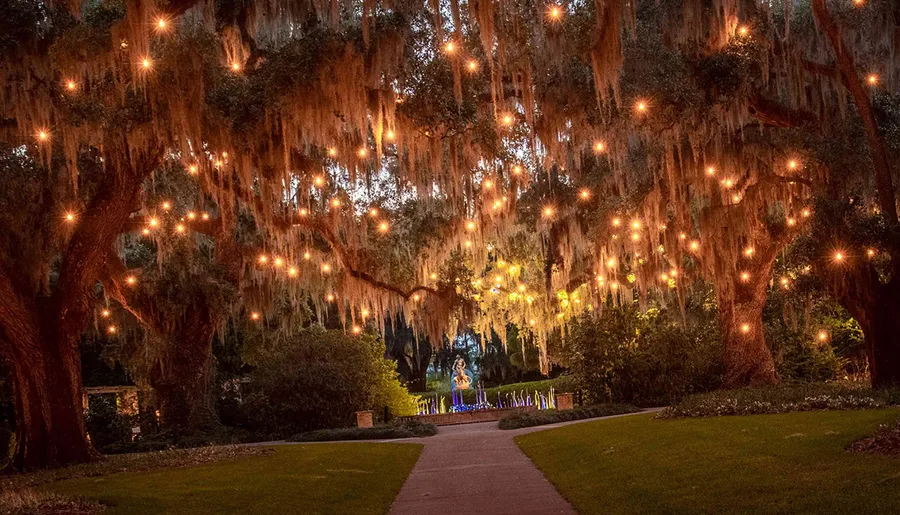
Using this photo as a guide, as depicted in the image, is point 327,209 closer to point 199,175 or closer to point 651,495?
point 199,175

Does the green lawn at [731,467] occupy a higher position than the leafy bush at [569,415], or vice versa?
the green lawn at [731,467]

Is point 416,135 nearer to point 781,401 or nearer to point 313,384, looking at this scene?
point 781,401

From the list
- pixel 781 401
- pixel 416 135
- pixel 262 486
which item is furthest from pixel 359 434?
pixel 262 486

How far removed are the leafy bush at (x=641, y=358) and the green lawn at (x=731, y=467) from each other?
9.69m

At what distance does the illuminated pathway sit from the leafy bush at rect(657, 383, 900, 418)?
3.70 metres

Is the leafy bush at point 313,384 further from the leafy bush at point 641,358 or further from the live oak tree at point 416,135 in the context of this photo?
→ the leafy bush at point 641,358

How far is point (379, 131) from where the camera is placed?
13.4m

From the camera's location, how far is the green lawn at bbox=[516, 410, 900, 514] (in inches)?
288

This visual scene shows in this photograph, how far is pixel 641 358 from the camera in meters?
25.0

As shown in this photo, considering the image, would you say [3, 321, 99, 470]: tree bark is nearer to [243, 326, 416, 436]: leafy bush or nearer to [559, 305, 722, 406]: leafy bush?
[243, 326, 416, 436]: leafy bush

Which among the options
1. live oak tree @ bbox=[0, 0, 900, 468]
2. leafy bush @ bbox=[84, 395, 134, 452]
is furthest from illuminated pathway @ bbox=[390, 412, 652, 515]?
leafy bush @ bbox=[84, 395, 134, 452]

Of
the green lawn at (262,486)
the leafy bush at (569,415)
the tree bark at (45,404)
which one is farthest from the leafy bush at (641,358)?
the tree bark at (45,404)

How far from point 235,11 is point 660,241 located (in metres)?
13.2

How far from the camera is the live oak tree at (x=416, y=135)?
12500 mm
